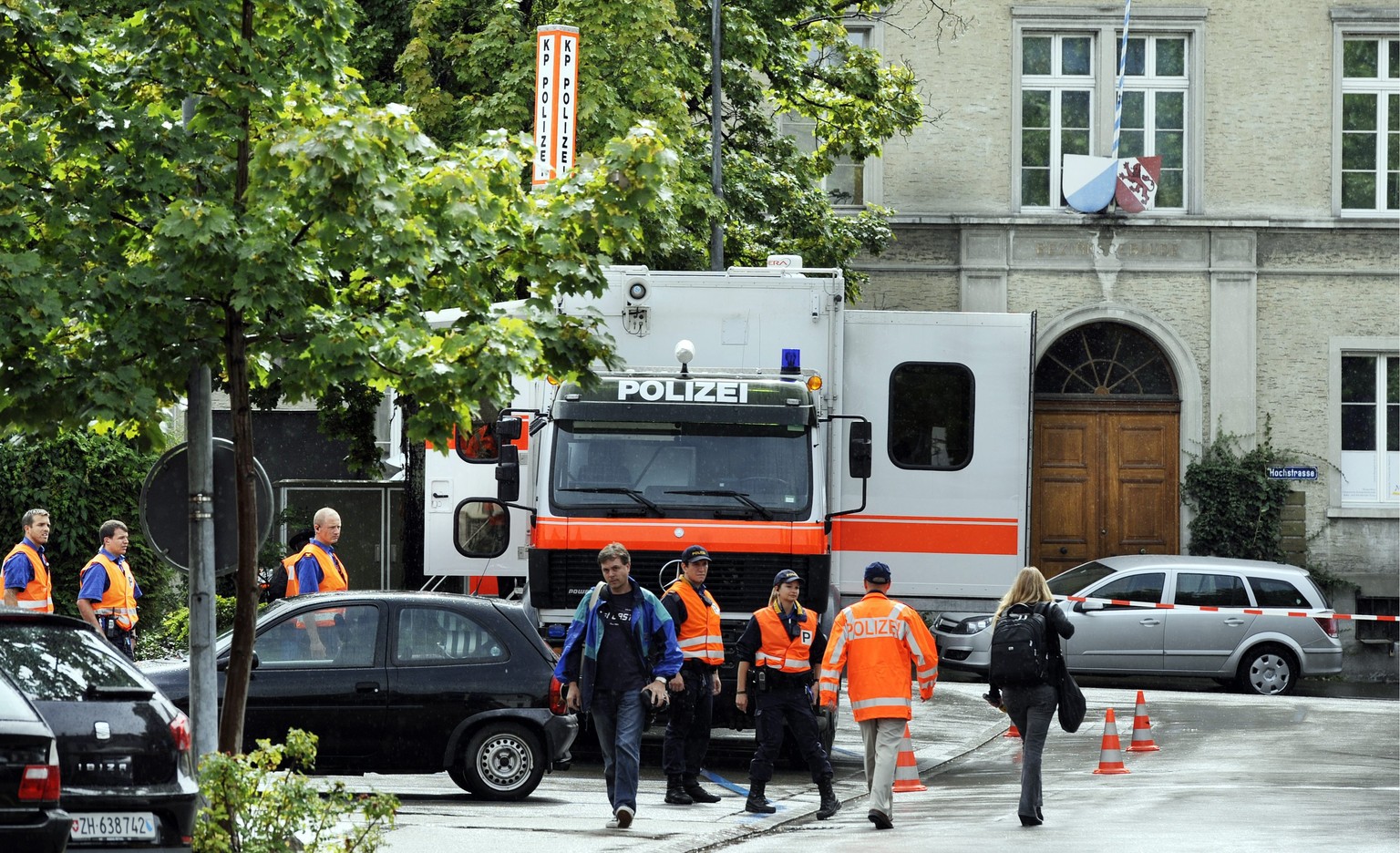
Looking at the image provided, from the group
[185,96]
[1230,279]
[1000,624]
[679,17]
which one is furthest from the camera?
[1230,279]

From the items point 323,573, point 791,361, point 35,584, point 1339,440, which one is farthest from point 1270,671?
point 35,584

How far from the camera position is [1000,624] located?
11.7 meters

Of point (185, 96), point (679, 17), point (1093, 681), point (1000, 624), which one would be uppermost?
point (679, 17)

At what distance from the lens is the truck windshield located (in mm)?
14195

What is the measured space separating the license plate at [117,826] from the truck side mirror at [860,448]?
7.48m

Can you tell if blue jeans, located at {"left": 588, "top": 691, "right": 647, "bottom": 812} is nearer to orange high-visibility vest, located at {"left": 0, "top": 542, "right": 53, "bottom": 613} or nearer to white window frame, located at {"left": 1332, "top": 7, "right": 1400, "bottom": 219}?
orange high-visibility vest, located at {"left": 0, "top": 542, "right": 53, "bottom": 613}

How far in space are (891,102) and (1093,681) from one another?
7637 millimetres

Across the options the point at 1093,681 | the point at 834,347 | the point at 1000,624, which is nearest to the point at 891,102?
the point at 1093,681

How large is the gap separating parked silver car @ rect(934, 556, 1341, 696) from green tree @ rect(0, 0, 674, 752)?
13.3m

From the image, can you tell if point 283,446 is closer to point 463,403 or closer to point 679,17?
point 679,17

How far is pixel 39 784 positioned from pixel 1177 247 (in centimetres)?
2269

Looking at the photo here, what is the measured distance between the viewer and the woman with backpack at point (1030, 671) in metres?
11.5

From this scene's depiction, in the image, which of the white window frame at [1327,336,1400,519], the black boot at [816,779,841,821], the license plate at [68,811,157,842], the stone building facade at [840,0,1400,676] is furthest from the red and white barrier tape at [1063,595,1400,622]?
the license plate at [68,811,157,842]

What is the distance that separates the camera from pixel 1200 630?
2150cm
